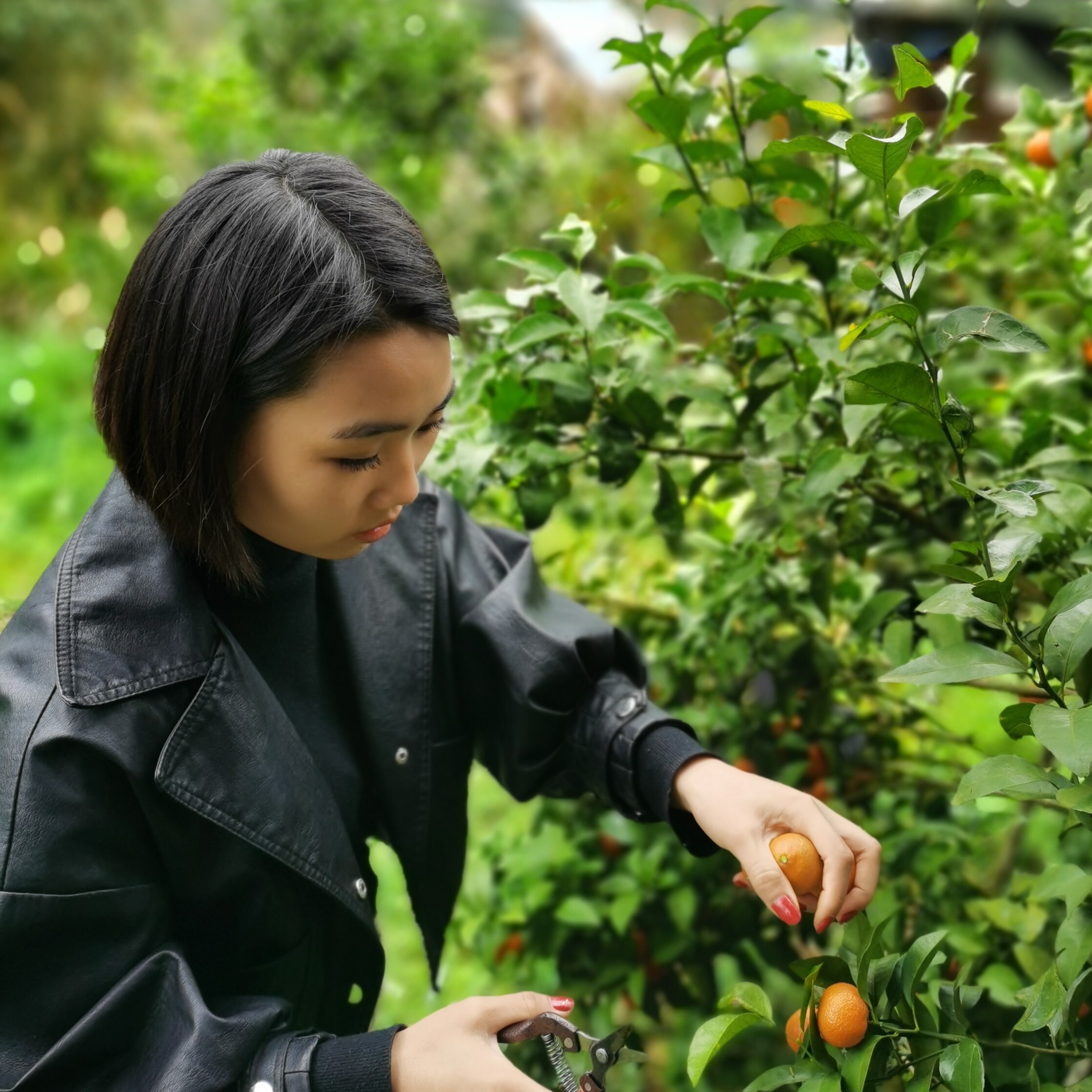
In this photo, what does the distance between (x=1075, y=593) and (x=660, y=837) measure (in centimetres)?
77

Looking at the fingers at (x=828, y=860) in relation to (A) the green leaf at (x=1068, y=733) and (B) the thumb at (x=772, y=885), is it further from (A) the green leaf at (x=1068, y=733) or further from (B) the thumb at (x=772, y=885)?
(A) the green leaf at (x=1068, y=733)

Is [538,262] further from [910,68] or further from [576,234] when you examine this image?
[910,68]

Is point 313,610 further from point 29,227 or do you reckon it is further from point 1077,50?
point 29,227

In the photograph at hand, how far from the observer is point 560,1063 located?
33.7 inches

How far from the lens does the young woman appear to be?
867mm

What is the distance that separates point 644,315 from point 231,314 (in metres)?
0.44

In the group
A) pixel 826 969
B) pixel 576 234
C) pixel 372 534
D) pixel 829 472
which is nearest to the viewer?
pixel 826 969

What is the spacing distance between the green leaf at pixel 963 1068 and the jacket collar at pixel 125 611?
65 cm

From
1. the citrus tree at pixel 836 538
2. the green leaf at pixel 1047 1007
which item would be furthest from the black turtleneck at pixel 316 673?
the green leaf at pixel 1047 1007

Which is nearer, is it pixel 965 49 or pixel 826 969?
pixel 826 969

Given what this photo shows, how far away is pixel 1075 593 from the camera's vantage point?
872 mm

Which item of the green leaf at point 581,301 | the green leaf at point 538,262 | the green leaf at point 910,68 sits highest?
the green leaf at point 910,68

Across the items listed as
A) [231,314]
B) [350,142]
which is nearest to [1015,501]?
[231,314]

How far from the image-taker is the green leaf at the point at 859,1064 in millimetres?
833
